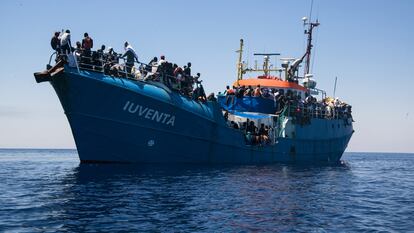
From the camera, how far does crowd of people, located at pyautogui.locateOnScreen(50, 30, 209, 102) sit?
18312mm

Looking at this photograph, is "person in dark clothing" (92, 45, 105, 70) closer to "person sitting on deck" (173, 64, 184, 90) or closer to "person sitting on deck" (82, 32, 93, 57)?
"person sitting on deck" (82, 32, 93, 57)

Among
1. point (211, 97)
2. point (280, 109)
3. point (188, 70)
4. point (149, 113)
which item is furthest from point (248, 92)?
point (149, 113)

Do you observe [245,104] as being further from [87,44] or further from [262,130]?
[87,44]

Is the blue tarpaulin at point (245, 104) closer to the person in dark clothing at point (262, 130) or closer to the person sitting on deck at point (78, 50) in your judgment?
the person in dark clothing at point (262, 130)

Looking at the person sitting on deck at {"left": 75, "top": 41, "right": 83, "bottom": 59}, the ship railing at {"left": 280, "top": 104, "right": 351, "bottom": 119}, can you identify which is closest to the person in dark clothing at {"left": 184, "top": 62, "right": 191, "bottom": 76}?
the person sitting on deck at {"left": 75, "top": 41, "right": 83, "bottom": 59}

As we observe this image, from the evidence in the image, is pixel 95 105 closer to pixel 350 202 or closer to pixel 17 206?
pixel 17 206

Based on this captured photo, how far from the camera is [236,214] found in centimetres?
1070

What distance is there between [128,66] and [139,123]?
257cm

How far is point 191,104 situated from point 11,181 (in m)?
8.66

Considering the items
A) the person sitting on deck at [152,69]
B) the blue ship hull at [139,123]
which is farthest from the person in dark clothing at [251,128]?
the person sitting on deck at [152,69]

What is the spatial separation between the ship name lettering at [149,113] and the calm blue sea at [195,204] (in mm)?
2786

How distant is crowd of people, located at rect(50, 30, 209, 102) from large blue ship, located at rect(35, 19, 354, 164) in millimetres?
249

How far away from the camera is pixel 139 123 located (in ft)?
64.5

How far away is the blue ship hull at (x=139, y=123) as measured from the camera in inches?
735
